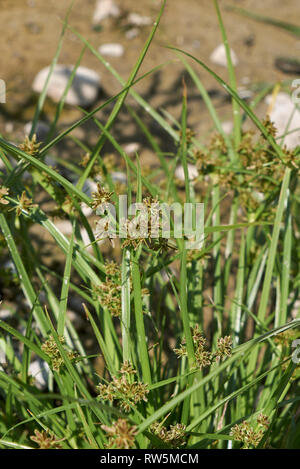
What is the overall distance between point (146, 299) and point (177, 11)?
2638 mm

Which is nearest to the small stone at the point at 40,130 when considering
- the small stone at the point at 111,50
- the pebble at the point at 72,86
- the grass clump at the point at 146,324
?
the pebble at the point at 72,86

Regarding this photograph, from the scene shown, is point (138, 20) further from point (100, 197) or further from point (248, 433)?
point (248, 433)

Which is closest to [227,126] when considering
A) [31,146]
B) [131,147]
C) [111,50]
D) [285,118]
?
[285,118]

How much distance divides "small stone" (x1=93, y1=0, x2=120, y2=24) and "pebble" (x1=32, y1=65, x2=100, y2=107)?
66 centimetres

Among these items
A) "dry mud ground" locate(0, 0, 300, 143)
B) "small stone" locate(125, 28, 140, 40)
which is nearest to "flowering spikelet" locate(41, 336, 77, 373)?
"dry mud ground" locate(0, 0, 300, 143)

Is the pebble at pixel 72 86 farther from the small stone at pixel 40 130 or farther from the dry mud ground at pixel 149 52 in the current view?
the small stone at pixel 40 130

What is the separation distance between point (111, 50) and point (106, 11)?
363 millimetres

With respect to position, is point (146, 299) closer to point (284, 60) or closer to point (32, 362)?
point (32, 362)

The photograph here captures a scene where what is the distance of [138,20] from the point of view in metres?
3.21

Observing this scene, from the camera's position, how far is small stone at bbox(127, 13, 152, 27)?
320cm

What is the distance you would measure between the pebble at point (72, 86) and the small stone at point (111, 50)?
34 cm

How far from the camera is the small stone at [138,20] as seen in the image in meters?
3.20
